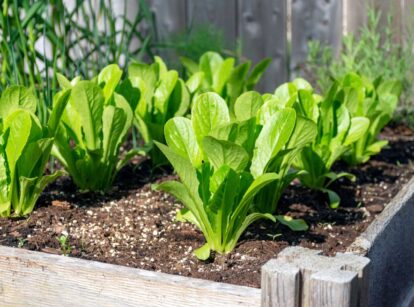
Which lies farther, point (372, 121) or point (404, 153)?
point (404, 153)

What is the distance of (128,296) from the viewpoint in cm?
202

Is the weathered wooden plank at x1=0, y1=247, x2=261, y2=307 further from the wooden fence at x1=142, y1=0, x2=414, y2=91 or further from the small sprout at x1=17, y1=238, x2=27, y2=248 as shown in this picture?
the wooden fence at x1=142, y1=0, x2=414, y2=91

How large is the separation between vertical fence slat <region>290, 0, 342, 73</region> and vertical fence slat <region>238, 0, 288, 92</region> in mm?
84

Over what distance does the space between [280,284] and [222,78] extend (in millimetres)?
1718

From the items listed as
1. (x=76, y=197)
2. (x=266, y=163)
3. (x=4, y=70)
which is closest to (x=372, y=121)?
(x=266, y=163)

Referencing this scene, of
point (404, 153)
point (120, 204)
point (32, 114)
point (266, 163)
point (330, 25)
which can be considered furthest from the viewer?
point (330, 25)

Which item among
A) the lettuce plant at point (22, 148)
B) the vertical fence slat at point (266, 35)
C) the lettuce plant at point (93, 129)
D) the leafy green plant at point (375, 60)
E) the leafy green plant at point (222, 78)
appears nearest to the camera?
the lettuce plant at point (22, 148)

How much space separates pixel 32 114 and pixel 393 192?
1.36m

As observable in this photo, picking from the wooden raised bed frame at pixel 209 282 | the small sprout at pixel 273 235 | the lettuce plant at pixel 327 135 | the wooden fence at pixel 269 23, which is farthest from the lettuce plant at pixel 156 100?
the wooden fence at pixel 269 23

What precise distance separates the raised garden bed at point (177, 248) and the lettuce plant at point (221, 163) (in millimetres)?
91

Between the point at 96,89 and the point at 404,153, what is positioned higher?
the point at 96,89

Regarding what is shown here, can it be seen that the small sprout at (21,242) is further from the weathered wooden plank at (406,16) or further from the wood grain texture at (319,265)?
the weathered wooden plank at (406,16)

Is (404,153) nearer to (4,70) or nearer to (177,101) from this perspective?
(177,101)

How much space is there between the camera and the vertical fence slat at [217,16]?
15.9ft
